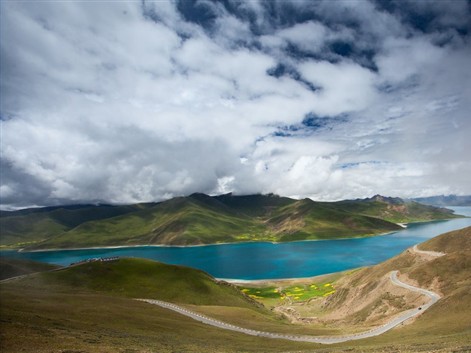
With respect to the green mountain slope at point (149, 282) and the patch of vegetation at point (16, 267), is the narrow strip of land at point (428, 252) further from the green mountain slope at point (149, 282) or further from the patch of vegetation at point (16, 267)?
the patch of vegetation at point (16, 267)

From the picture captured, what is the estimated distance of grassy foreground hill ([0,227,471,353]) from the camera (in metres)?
38.0

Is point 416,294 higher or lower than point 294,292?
higher

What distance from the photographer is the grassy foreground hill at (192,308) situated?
3797 cm

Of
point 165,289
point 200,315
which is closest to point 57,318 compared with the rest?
point 200,315

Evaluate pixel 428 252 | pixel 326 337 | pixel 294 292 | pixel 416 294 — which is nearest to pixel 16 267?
pixel 294 292

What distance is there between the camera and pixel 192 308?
284 feet

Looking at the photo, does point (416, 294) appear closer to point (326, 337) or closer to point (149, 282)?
point (326, 337)

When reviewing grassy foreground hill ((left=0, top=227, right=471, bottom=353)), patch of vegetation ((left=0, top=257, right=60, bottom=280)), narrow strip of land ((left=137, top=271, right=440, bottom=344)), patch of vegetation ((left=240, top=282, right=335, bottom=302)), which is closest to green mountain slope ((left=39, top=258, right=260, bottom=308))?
grassy foreground hill ((left=0, top=227, right=471, bottom=353))

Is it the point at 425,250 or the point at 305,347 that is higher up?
the point at 425,250

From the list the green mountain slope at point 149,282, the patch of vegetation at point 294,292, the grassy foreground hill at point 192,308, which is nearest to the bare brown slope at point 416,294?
the grassy foreground hill at point 192,308

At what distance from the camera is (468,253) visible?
9525 cm

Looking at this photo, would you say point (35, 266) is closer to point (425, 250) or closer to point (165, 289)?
point (165, 289)

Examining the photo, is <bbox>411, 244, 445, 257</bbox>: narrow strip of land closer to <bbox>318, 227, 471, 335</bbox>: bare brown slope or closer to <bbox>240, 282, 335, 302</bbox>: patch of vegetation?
<bbox>318, 227, 471, 335</bbox>: bare brown slope

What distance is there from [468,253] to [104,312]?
104165 millimetres
